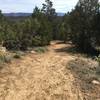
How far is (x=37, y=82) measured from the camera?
13.6 m

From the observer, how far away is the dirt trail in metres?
11.6

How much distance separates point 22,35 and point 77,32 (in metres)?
5.20

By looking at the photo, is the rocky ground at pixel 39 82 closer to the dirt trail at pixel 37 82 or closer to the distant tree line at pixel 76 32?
the dirt trail at pixel 37 82

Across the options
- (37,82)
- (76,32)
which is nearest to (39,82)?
(37,82)

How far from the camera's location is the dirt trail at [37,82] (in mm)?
11617

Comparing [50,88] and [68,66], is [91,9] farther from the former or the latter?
[50,88]

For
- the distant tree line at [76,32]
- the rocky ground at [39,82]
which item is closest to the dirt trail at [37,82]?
the rocky ground at [39,82]

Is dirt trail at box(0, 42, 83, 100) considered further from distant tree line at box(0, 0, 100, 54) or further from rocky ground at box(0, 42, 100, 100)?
distant tree line at box(0, 0, 100, 54)

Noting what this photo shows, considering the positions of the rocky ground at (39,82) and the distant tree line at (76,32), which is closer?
the rocky ground at (39,82)

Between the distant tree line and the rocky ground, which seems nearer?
the rocky ground

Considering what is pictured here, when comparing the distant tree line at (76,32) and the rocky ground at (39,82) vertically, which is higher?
the distant tree line at (76,32)

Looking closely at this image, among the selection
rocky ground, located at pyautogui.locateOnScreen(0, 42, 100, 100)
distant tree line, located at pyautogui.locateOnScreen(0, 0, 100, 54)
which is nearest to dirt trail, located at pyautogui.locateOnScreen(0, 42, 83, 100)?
rocky ground, located at pyautogui.locateOnScreen(0, 42, 100, 100)

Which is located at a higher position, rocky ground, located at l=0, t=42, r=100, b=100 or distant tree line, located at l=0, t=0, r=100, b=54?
distant tree line, located at l=0, t=0, r=100, b=54

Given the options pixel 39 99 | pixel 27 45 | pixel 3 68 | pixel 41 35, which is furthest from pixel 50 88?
pixel 41 35
